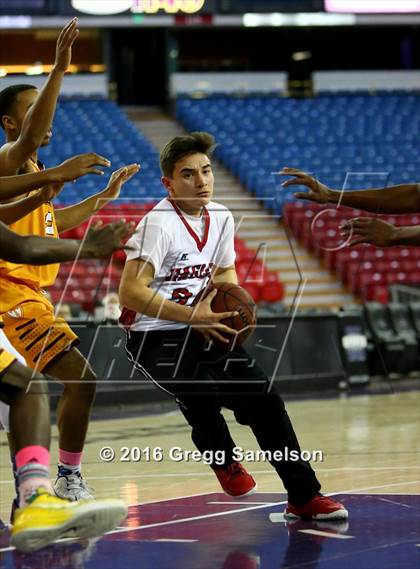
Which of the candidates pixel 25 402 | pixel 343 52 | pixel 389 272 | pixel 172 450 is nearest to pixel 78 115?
pixel 389 272

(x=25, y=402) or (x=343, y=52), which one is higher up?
(x=343, y=52)

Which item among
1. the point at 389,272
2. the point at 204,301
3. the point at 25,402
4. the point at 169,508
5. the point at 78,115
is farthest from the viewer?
the point at 78,115

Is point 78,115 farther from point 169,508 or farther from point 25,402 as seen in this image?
point 25,402

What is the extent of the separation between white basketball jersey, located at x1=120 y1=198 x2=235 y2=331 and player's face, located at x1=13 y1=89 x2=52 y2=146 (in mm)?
733

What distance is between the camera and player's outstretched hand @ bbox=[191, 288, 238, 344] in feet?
19.9

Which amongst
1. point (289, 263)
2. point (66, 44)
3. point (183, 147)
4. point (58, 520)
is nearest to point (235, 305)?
point (183, 147)

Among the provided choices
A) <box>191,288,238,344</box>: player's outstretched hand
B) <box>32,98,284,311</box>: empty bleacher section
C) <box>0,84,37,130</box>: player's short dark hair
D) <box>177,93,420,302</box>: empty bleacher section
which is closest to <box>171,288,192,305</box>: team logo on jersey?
<box>191,288,238,344</box>: player's outstretched hand

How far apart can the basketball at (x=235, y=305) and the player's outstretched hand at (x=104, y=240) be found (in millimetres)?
1593

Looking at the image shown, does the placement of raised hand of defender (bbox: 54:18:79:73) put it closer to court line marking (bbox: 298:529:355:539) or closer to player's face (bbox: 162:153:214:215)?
player's face (bbox: 162:153:214:215)

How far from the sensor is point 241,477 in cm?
640

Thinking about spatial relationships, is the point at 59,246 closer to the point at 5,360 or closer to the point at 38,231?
the point at 5,360

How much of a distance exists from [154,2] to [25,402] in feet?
55.9

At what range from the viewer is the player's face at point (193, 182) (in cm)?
638

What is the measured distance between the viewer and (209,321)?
6.07m
